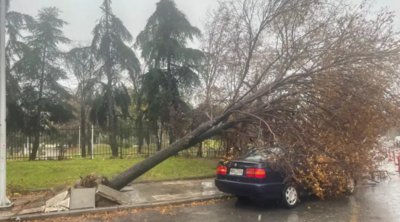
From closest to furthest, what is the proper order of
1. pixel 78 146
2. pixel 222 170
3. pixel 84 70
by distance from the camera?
1. pixel 222 170
2. pixel 78 146
3. pixel 84 70

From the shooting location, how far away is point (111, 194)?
8734 mm

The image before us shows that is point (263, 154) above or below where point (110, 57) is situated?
below

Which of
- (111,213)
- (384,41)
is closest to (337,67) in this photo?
(384,41)

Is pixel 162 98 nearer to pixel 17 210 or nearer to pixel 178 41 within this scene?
pixel 178 41

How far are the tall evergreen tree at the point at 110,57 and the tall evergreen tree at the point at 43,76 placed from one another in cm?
270

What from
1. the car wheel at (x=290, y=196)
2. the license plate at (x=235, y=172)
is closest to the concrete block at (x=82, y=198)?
the license plate at (x=235, y=172)

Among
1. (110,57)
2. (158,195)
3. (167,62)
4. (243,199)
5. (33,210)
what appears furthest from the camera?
(110,57)

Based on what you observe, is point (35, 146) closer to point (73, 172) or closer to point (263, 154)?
point (73, 172)

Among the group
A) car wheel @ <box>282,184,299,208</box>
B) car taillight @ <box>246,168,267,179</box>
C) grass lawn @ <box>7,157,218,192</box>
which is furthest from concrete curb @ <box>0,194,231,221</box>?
grass lawn @ <box>7,157,218,192</box>

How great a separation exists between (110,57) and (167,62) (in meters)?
3.30

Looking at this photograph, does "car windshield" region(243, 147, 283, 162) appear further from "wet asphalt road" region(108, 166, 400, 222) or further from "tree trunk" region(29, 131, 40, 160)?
"tree trunk" region(29, 131, 40, 160)

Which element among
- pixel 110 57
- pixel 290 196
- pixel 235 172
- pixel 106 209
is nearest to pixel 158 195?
pixel 106 209

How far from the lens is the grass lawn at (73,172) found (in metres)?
10.7

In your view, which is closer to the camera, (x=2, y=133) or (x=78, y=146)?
(x=2, y=133)
